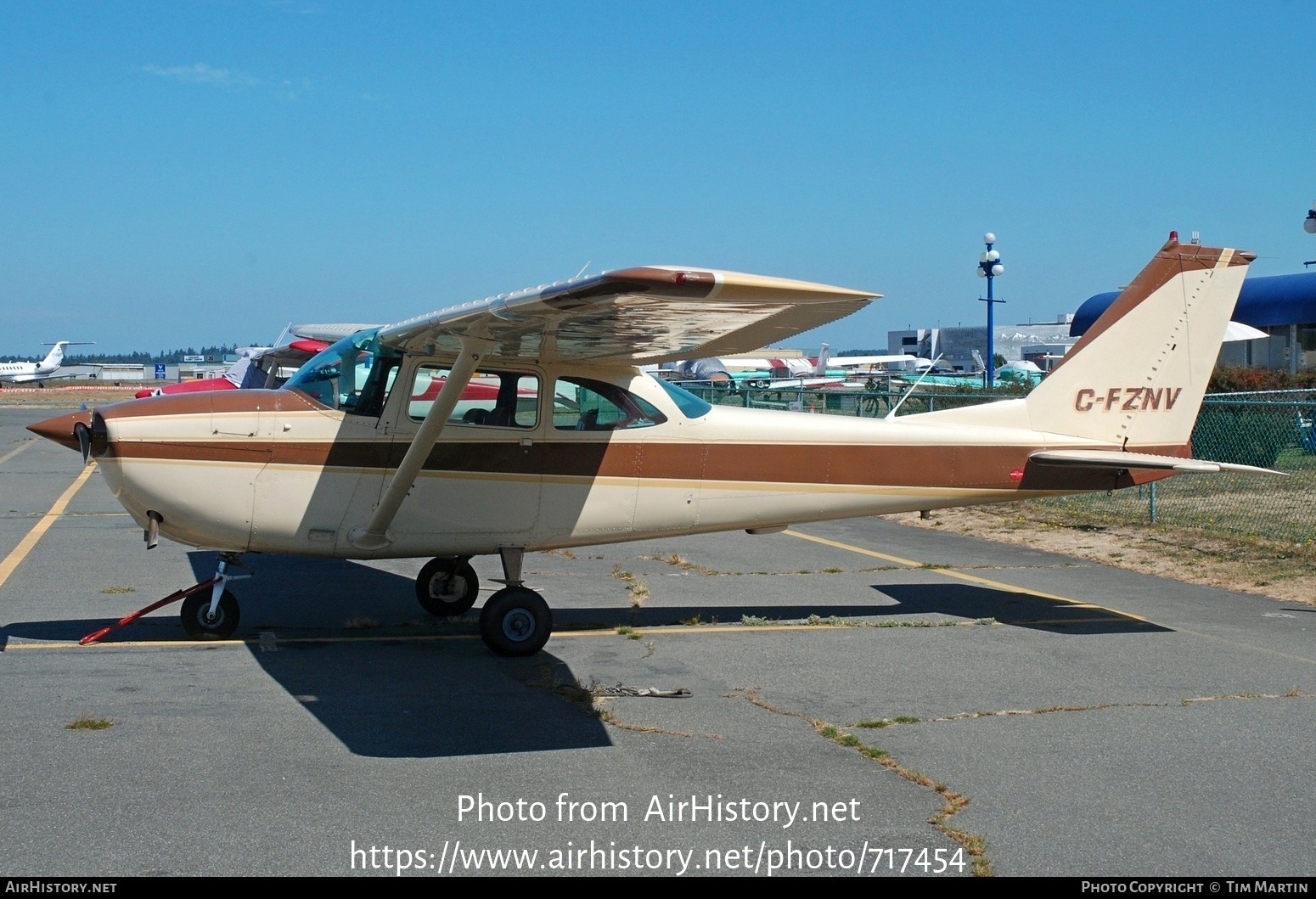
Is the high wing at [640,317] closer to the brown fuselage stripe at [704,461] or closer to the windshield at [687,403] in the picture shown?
the windshield at [687,403]

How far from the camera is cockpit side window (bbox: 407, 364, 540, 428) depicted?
24.1 feet

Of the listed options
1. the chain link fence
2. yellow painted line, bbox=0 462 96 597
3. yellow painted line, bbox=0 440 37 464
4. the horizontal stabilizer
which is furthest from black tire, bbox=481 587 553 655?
yellow painted line, bbox=0 440 37 464

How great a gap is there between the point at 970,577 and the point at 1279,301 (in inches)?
1363

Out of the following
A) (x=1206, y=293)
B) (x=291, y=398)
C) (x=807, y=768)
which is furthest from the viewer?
(x=1206, y=293)

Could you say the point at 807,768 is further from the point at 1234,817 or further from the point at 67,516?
the point at 67,516

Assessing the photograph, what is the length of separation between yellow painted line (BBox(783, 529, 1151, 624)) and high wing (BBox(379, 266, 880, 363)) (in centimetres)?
382

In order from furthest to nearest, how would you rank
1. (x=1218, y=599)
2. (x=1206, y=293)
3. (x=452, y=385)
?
(x=1218, y=599) → (x=1206, y=293) → (x=452, y=385)

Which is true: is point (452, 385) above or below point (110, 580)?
above

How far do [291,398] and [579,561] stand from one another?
4526mm

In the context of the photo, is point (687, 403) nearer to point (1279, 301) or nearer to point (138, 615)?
point (138, 615)

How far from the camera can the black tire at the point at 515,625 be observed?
7.05 meters
